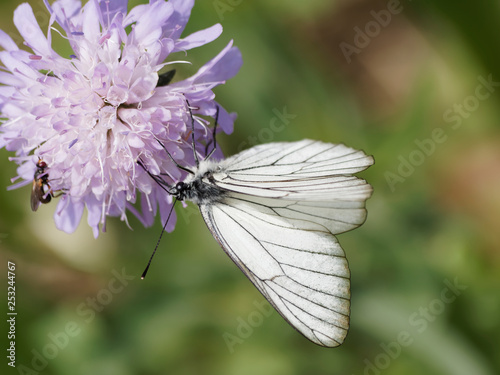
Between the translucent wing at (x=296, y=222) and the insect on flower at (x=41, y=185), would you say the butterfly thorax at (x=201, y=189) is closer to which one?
the translucent wing at (x=296, y=222)

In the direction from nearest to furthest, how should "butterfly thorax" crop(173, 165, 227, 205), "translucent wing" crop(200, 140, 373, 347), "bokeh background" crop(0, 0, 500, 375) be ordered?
"translucent wing" crop(200, 140, 373, 347)
"butterfly thorax" crop(173, 165, 227, 205)
"bokeh background" crop(0, 0, 500, 375)

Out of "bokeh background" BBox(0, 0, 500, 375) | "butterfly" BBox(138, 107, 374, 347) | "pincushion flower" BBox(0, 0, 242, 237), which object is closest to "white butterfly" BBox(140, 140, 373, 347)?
"butterfly" BBox(138, 107, 374, 347)

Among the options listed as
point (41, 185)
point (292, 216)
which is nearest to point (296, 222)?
point (292, 216)

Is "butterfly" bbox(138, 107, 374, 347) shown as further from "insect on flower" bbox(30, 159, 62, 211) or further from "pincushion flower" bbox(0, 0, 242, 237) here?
"insect on flower" bbox(30, 159, 62, 211)

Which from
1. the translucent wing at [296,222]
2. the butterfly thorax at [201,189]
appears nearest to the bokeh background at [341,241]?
the translucent wing at [296,222]

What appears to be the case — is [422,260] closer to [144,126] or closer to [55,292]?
[144,126]

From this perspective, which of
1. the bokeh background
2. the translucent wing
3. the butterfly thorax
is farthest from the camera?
the bokeh background
